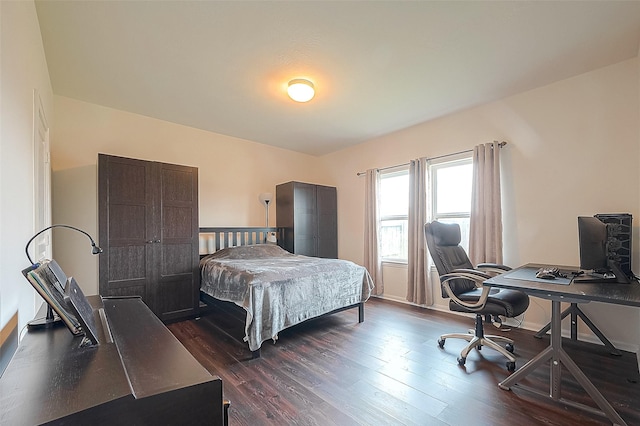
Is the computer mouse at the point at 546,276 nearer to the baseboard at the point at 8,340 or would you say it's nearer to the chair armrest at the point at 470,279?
the chair armrest at the point at 470,279

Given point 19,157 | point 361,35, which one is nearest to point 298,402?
point 19,157

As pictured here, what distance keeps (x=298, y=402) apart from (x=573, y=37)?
3.53 m

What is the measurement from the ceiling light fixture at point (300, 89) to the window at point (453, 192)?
2.15 m

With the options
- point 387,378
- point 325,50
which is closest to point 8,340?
point 387,378

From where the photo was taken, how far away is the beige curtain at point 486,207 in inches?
131

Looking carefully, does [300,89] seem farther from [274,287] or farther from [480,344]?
[480,344]

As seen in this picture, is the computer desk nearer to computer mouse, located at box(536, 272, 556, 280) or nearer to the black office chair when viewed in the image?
computer mouse, located at box(536, 272, 556, 280)

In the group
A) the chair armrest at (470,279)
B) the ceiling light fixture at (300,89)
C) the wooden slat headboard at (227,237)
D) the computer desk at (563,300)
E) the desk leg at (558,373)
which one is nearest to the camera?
the computer desk at (563,300)

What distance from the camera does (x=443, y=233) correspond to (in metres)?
2.82

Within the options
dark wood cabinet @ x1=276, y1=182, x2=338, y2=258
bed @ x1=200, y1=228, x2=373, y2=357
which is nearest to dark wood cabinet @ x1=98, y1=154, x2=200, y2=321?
bed @ x1=200, y1=228, x2=373, y2=357

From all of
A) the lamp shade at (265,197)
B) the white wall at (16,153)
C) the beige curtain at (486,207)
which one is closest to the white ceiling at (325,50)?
the white wall at (16,153)

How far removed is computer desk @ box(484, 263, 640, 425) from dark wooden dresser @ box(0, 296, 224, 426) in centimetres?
191

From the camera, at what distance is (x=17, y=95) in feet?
4.83

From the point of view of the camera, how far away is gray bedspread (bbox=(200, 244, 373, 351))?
103 inches
